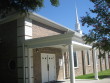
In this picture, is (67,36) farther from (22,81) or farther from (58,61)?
(58,61)

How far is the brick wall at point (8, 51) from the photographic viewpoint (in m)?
12.8

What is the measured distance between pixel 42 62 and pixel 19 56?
2208 mm

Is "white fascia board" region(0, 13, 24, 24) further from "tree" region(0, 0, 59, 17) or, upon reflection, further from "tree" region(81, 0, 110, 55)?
"tree" region(81, 0, 110, 55)

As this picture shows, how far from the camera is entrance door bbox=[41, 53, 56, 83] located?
1392 centimetres

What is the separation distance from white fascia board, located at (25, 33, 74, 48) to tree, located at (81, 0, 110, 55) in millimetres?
4471

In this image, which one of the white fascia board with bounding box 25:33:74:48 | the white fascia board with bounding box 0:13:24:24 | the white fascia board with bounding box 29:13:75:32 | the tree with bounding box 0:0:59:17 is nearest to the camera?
the white fascia board with bounding box 25:33:74:48

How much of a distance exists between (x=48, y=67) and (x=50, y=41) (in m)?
4.16

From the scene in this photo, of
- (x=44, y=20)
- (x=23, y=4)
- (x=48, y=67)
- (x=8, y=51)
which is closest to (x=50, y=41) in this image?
(x=23, y=4)

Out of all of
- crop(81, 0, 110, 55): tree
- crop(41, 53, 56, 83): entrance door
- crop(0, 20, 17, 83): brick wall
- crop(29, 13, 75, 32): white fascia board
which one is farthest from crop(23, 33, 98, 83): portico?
crop(81, 0, 110, 55): tree

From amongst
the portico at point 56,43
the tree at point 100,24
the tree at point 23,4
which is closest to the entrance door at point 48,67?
the portico at point 56,43

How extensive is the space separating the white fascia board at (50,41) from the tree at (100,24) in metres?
4.47

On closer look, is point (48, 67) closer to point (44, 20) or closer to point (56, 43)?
point (44, 20)

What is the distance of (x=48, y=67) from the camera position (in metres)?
14.7

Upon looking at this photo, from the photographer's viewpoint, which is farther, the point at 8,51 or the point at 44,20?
the point at 44,20
